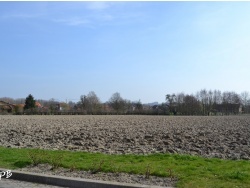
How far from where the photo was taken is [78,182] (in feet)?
27.9

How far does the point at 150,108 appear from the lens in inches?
5438

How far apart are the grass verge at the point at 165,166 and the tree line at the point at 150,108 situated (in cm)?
10345

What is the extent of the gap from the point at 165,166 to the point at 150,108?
128516 mm

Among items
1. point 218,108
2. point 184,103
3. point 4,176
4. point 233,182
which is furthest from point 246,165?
point 218,108

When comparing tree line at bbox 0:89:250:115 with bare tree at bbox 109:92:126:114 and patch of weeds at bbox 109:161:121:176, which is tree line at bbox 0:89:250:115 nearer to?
bare tree at bbox 109:92:126:114

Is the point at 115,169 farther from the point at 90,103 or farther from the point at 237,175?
the point at 90,103

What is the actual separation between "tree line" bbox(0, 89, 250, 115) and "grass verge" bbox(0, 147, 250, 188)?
339 ft

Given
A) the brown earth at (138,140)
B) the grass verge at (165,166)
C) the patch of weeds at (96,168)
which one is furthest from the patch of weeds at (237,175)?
the brown earth at (138,140)

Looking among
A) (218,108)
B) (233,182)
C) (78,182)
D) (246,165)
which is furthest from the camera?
(218,108)

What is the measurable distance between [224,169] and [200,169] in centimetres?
67

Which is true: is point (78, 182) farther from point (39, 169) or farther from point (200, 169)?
point (200, 169)

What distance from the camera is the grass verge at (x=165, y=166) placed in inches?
320

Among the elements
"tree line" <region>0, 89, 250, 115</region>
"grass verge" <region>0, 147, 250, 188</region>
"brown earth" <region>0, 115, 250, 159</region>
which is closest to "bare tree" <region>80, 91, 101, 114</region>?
"tree line" <region>0, 89, 250, 115</region>

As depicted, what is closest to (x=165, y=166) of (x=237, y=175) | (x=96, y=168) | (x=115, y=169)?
(x=115, y=169)
